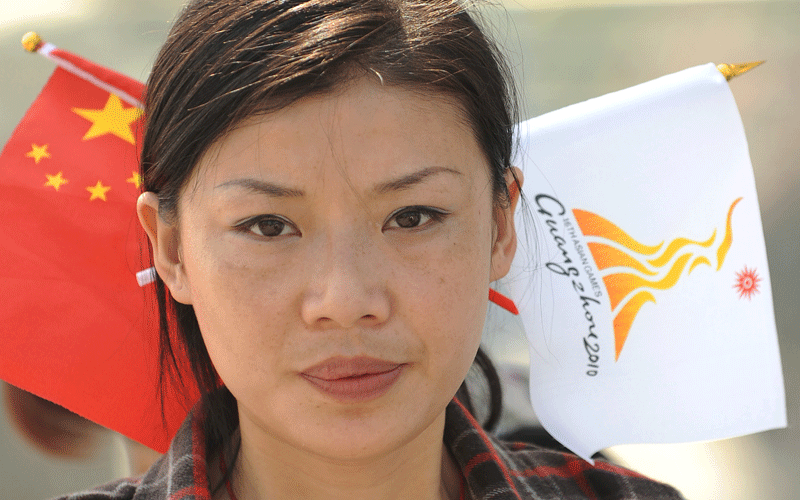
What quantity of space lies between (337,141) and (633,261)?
0.71 metres

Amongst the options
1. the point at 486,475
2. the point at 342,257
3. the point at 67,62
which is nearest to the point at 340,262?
the point at 342,257

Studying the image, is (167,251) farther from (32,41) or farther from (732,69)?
(732,69)

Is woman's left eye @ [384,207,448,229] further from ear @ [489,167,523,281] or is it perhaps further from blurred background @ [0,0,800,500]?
blurred background @ [0,0,800,500]

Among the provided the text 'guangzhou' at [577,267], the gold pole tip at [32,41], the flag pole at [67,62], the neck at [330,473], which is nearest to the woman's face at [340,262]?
the neck at [330,473]

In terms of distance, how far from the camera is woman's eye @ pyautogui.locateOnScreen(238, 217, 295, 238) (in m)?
1.15

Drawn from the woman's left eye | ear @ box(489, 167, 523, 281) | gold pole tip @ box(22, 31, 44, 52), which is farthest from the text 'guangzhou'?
gold pole tip @ box(22, 31, 44, 52)

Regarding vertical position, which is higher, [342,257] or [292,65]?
[292,65]

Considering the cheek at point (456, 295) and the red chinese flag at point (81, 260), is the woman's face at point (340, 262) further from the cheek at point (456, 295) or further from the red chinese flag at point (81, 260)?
the red chinese flag at point (81, 260)

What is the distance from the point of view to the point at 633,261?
1.55 m

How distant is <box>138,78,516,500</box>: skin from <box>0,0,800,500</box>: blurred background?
1.81 ft

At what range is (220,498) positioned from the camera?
1418mm

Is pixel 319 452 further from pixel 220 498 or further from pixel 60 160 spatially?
pixel 60 160

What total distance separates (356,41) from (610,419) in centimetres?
87

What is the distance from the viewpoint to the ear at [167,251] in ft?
4.19
